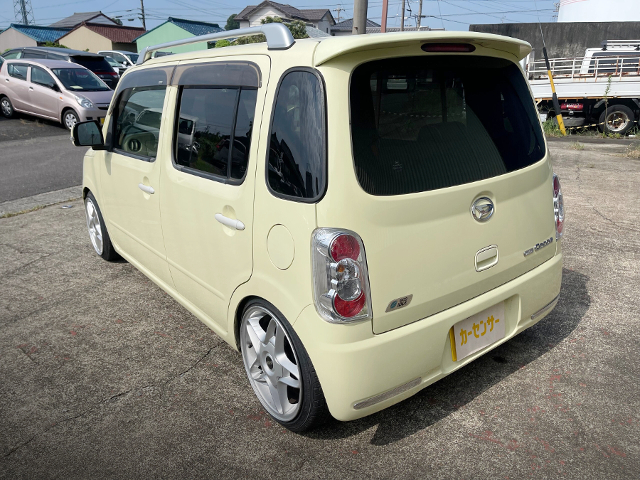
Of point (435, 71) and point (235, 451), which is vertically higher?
point (435, 71)

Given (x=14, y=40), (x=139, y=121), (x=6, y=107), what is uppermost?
(x=14, y=40)

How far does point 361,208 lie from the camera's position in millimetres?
2082

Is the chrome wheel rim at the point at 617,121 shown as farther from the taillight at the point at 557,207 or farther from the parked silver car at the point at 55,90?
the parked silver car at the point at 55,90

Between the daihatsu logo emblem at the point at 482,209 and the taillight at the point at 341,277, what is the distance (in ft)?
2.03

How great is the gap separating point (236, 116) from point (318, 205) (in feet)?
2.60

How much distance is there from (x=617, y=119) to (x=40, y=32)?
196 feet

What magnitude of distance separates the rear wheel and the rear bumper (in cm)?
1560

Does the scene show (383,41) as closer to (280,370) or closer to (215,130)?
(215,130)

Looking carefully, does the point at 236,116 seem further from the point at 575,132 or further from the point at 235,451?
the point at 575,132

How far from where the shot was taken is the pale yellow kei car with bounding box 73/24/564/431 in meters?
2.12

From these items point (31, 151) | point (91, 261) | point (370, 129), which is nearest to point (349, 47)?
point (370, 129)

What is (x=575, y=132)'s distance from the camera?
1440 centimetres

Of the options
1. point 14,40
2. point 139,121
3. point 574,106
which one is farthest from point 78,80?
point 14,40

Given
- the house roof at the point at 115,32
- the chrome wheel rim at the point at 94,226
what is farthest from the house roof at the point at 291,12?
the chrome wheel rim at the point at 94,226
